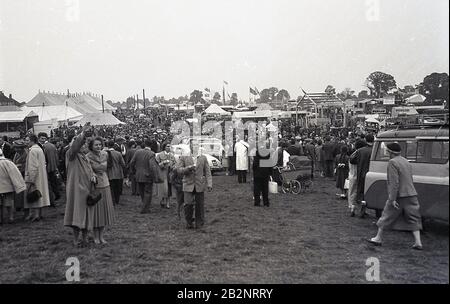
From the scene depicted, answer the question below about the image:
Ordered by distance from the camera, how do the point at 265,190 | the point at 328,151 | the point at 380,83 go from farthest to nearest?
the point at 380,83 → the point at 328,151 → the point at 265,190

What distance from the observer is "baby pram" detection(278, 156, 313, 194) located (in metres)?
13.1

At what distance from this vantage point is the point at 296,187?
13.1m

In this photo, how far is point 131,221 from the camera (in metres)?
9.41

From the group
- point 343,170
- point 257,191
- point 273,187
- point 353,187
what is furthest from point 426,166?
point 273,187

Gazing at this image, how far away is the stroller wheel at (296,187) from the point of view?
1302 centimetres

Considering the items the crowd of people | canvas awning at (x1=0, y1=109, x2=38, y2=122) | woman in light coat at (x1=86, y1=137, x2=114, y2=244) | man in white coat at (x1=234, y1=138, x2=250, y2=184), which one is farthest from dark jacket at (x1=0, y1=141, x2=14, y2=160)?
canvas awning at (x1=0, y1=109, x2=38, y2=122)

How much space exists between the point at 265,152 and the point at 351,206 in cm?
268

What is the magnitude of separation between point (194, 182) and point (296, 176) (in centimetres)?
566

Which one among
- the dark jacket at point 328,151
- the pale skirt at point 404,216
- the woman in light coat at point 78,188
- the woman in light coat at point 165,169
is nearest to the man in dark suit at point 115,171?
the woman in light coat at point 165,169

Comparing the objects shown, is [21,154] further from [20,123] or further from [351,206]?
[20,123]

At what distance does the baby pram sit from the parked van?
4.62m

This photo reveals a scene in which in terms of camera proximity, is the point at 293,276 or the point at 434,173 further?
the point at 434,173

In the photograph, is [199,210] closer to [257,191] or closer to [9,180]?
[257,191]
